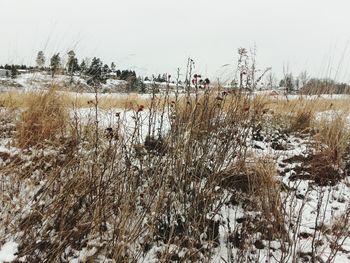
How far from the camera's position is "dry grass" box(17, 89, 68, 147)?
3766 mm

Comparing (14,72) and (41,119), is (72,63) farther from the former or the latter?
(41,119)

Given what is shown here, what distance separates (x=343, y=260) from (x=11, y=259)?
1988mm

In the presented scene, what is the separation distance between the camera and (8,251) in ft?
7.12

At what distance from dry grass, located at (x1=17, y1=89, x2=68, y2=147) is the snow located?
137 centimetres

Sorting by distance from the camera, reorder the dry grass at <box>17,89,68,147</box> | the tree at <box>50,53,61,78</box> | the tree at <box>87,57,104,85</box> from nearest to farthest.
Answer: the dry grass at <box>17,89,68,147</box> < the tree at <box>50,53,61,78</box> < the tree at <box>87,57,104,85</box>

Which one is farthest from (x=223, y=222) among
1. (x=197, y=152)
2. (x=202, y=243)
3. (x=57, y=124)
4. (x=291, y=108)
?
(x=291, y=108)

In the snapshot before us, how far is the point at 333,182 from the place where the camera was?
12.1ft

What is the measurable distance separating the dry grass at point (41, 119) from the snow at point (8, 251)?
1368 millimetres

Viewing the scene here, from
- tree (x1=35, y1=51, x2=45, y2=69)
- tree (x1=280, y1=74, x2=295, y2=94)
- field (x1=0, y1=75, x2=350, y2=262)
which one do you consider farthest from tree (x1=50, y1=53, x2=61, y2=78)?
tree (x1=280, y1=74, x2=295, y2=94)

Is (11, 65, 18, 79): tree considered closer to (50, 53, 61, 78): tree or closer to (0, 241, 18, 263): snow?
(50, 53, 61, 78): tree

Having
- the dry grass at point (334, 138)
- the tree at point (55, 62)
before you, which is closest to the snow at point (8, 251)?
the dry grass at point (334, 138)

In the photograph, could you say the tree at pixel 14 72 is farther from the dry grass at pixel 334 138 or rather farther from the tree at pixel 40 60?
the dry grass at pixel 334 138

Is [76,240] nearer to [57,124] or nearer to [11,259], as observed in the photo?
Result: [11,259]

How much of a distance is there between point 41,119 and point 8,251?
198cm
